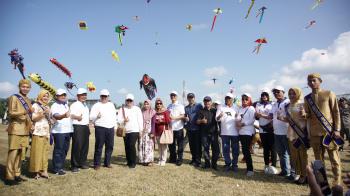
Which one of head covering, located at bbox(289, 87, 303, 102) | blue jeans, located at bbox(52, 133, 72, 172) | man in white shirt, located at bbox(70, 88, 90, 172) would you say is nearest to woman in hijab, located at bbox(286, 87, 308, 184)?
head covering, located at bbox(289, 87, 303, 102)

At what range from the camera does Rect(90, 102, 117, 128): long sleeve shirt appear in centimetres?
705

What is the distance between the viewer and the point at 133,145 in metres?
7.43

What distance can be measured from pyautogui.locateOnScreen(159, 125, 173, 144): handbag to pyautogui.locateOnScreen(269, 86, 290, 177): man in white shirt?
9.68ft

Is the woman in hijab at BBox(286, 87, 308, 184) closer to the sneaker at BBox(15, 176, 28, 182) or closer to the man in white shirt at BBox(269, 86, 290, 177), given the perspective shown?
the man in white shirt at BBox(269, 86, 290, 177)

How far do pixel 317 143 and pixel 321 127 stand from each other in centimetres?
35

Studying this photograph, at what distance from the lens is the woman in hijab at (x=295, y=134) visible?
217 inches

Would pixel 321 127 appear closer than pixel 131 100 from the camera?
Yes

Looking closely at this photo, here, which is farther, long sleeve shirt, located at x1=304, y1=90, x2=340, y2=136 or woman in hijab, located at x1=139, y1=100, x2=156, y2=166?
woman in hijab, located at x1=139, y1=100, x2=156, y2=166

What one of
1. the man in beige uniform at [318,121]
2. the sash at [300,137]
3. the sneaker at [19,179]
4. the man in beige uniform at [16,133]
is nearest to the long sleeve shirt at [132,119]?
the man in beige uniform at [16,133]

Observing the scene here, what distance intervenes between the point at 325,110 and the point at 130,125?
16.4 ft

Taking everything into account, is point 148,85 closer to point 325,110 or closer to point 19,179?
point 19,179

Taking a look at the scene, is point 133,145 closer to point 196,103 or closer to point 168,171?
point 168,171

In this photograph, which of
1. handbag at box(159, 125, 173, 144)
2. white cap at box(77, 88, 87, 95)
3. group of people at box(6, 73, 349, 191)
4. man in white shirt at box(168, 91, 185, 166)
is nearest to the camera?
group of people at box(6, 73, 349, 191)

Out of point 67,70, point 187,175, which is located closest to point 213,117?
point 187,175
